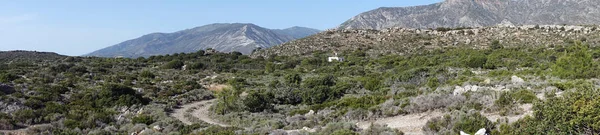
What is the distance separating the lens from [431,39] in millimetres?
56062

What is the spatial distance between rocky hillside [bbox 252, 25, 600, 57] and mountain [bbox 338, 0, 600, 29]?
284 feet

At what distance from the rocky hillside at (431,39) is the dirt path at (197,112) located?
1324 inches

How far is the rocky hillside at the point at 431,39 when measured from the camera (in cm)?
4709

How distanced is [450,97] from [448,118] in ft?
9.94

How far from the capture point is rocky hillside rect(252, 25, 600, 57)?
155 ft

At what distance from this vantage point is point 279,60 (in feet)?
168

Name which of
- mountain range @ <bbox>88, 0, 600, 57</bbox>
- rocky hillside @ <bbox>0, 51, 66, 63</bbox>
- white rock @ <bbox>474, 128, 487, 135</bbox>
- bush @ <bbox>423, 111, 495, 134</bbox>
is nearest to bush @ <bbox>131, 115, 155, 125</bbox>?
bush @ <bbox>423, 111, 495, 134</bbox>

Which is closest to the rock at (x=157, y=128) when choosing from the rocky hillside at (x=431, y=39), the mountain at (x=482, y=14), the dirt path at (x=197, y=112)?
the dirt path at (x=197, y=112)

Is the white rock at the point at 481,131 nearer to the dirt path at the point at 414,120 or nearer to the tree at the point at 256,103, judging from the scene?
the dirt path at the point at 414,120

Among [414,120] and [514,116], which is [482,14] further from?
[514,116]

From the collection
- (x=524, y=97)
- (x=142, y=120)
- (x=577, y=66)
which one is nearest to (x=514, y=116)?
(x=524, y=97)

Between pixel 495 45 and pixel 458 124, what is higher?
pixel 458 124

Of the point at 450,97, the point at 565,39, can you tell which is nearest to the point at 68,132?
the point at 450,97

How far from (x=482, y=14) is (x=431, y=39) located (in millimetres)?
118030
